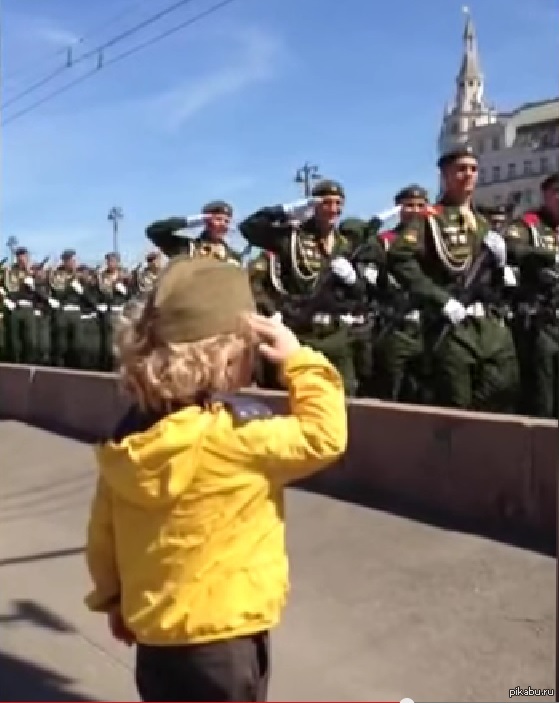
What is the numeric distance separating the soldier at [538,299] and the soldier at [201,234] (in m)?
2.43

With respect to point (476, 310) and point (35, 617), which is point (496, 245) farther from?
point (35, 617)

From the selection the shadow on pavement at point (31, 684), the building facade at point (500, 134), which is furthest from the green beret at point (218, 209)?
the building facade at point (500, 134)

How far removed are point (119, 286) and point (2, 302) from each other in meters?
1.64

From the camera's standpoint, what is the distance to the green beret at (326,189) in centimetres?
884

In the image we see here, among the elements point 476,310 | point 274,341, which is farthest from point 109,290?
point 274,341

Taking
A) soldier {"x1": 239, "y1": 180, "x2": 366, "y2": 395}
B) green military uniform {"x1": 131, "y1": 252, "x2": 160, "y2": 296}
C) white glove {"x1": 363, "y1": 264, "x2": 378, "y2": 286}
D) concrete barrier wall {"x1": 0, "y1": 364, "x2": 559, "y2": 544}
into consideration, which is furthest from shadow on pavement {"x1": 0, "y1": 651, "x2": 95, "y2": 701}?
green military uniform {"x1": 131, "y1": 252, "x2": 160, "y2": 296}

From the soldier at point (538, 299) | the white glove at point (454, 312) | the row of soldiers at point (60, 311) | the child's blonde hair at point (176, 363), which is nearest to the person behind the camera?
the child's blonde hair at point (176, 363)

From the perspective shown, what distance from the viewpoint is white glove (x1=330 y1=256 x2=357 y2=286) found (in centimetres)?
907

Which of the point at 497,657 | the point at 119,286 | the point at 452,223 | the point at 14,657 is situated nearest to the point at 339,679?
the point at 497,657

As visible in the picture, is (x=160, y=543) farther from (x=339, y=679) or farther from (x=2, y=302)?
(x=2, y=302)

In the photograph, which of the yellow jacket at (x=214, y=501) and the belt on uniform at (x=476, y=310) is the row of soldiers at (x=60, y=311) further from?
→ the yellow jacket at (x=214, y=501)

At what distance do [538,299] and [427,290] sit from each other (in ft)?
2.38

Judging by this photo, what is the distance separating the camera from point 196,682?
258cm

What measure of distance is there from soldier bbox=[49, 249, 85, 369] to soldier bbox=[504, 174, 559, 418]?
35.1 feet
